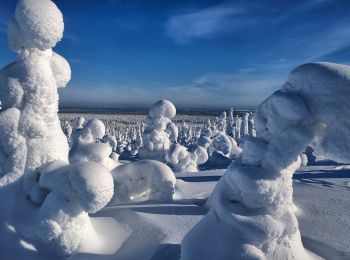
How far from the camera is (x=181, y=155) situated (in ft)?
37.4

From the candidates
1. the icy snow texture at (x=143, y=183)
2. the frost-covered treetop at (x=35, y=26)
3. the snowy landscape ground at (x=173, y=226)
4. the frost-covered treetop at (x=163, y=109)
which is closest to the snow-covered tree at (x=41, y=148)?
the frost-covered treetop at (x=35, y=26)

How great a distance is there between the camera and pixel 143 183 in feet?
19.5

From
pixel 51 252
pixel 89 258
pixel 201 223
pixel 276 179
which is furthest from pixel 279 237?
pixel 51 252

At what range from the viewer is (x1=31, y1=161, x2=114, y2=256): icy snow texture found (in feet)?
12.0

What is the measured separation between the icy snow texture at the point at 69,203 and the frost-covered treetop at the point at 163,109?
24.2 ft

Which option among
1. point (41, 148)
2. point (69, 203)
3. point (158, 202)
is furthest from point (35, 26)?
point (158, 202)

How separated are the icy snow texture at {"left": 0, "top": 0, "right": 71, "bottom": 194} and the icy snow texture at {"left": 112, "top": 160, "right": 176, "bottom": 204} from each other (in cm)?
180

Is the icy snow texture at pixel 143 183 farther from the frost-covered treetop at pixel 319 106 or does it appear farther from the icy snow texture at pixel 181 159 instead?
the icy snow texture at pixel 181 159

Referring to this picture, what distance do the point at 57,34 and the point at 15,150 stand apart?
5.07 ft

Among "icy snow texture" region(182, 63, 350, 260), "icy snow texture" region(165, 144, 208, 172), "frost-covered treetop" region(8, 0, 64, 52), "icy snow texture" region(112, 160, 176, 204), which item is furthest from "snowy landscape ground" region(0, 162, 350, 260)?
"icy snow texture" region(165, 144, 208, 172)

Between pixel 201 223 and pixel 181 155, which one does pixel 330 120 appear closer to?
pixel 201 223

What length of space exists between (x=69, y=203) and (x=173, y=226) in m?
1.54

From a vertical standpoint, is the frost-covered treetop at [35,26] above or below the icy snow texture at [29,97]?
above

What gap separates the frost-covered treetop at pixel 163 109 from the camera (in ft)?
36.8
